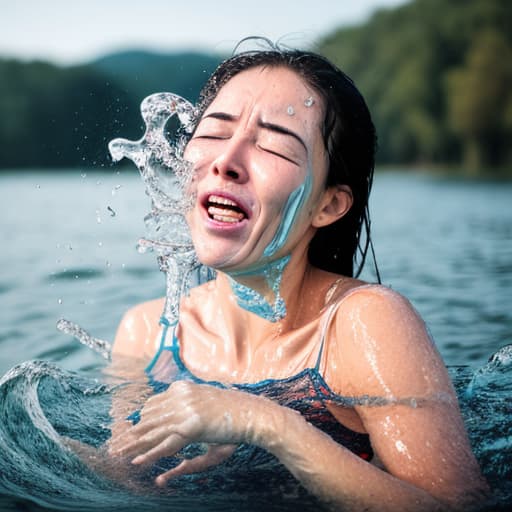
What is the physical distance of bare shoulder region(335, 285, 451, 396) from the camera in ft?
7.56

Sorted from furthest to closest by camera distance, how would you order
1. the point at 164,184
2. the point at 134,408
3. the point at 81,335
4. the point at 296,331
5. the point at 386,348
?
the point at 81,335 → the point at 164,184 → the point at 134,408 → the point at 296,331 → the point at 386,348

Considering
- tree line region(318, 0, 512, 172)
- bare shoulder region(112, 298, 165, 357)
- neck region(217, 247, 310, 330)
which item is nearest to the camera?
neck region(217, 247, 310, 330)

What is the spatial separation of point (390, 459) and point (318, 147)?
1.21 m

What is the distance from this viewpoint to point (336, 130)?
284 cm

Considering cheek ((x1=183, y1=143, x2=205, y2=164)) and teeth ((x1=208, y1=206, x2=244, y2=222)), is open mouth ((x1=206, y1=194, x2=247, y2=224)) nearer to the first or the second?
teeth ((x1=208, y1=206, x2=244, y2=222))

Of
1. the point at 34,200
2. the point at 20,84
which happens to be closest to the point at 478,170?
the point at 34,200

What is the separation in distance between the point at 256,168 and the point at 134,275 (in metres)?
4.80

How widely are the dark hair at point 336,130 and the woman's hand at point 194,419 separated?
3.60 ft

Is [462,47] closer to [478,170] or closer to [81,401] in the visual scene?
[478,170]

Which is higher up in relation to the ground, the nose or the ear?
the nose

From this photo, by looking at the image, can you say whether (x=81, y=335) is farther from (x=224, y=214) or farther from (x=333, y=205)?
(x=333, y=205)

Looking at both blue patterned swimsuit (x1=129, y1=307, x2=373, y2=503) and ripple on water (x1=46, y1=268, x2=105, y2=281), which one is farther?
ripple on water (x1=46, y1=268, x2=105, y2=281)

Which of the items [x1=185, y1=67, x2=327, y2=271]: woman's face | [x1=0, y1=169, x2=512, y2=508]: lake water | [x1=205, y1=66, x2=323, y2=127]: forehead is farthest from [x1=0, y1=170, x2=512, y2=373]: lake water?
[x1=205, y1=66, x2=323, y2=127]: forehead

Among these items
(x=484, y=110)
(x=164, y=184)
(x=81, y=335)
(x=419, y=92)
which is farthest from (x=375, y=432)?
(x=419, y=92)
